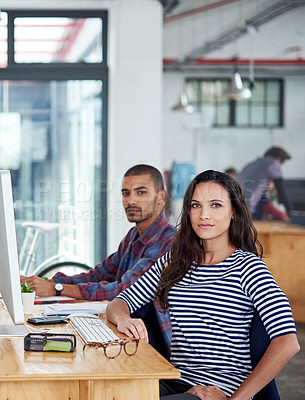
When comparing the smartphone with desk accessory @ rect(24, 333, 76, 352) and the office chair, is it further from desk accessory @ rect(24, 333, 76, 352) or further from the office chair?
the office chair

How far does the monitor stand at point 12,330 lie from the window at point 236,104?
10813mm

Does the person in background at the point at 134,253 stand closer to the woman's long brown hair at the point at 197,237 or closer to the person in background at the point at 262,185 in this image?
the woman's long brown hair at the point at 197,237

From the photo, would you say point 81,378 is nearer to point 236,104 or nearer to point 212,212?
point 212,212

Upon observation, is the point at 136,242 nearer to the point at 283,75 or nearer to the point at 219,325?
the point at 219,325

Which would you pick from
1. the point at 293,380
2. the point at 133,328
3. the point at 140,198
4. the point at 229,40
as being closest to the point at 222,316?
the point at 133,328

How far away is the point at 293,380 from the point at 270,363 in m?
2.30

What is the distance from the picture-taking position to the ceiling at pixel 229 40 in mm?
10195

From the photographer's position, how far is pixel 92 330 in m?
2.01

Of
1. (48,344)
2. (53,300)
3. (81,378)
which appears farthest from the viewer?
(53,300)

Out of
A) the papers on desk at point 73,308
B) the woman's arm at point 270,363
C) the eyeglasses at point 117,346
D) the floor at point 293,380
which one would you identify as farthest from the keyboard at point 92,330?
the floor at point 293,380

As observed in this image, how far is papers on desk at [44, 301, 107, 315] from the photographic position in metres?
2.37

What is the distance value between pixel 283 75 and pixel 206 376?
35.9ft

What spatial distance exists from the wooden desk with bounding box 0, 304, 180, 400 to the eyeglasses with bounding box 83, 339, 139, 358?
0.19 feet

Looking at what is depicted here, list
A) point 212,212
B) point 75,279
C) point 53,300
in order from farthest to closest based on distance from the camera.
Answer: point 75,279, point 53,300, point 212,212
